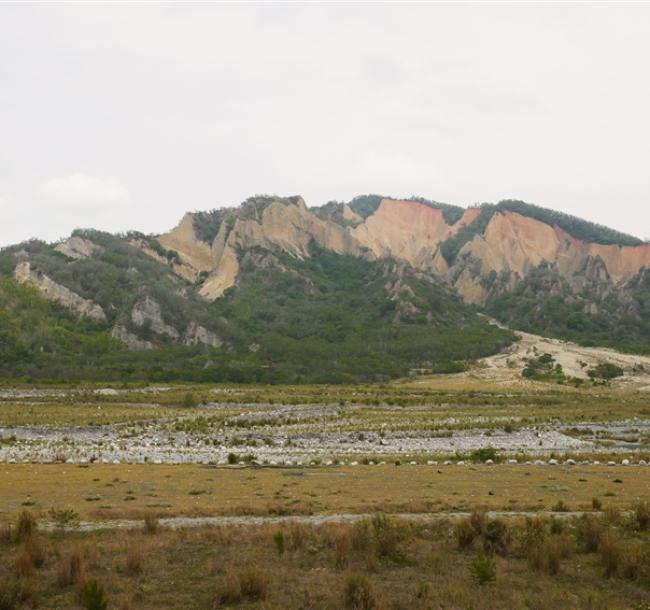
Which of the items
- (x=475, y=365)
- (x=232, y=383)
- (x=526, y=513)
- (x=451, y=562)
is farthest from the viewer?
(x=475, y=365)

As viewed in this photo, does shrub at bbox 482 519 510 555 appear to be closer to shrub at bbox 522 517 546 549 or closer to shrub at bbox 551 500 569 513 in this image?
shrub at bbox 522 517 546 549

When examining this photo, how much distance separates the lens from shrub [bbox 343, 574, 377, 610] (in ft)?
35.1

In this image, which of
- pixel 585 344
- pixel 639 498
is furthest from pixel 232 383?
pixel 585 344

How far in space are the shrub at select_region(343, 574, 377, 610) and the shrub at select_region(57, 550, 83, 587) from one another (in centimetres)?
464

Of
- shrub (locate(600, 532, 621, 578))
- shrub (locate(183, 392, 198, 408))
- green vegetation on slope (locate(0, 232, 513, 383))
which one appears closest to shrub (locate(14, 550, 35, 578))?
shrub (locate(600, 532, 621, 578))

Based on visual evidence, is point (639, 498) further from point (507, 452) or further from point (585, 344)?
point (585, 344)

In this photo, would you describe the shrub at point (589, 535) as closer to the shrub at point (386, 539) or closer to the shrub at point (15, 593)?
the shrub at point (386, 539)

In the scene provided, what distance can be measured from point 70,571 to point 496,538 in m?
8.31

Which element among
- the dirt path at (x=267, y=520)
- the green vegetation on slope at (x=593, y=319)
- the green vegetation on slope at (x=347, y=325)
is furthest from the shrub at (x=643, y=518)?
the green vegetation on slope at (x=593, y=319)

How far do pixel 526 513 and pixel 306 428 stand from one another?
33.3m

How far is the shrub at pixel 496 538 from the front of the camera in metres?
13.9

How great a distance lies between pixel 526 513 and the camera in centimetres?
1783

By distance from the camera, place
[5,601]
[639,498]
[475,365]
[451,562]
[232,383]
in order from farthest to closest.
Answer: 1. [475,365]
2. [232,383]
3. [639,498]
4. [451,562]
5. [5,601]

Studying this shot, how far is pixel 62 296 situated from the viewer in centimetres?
14875
